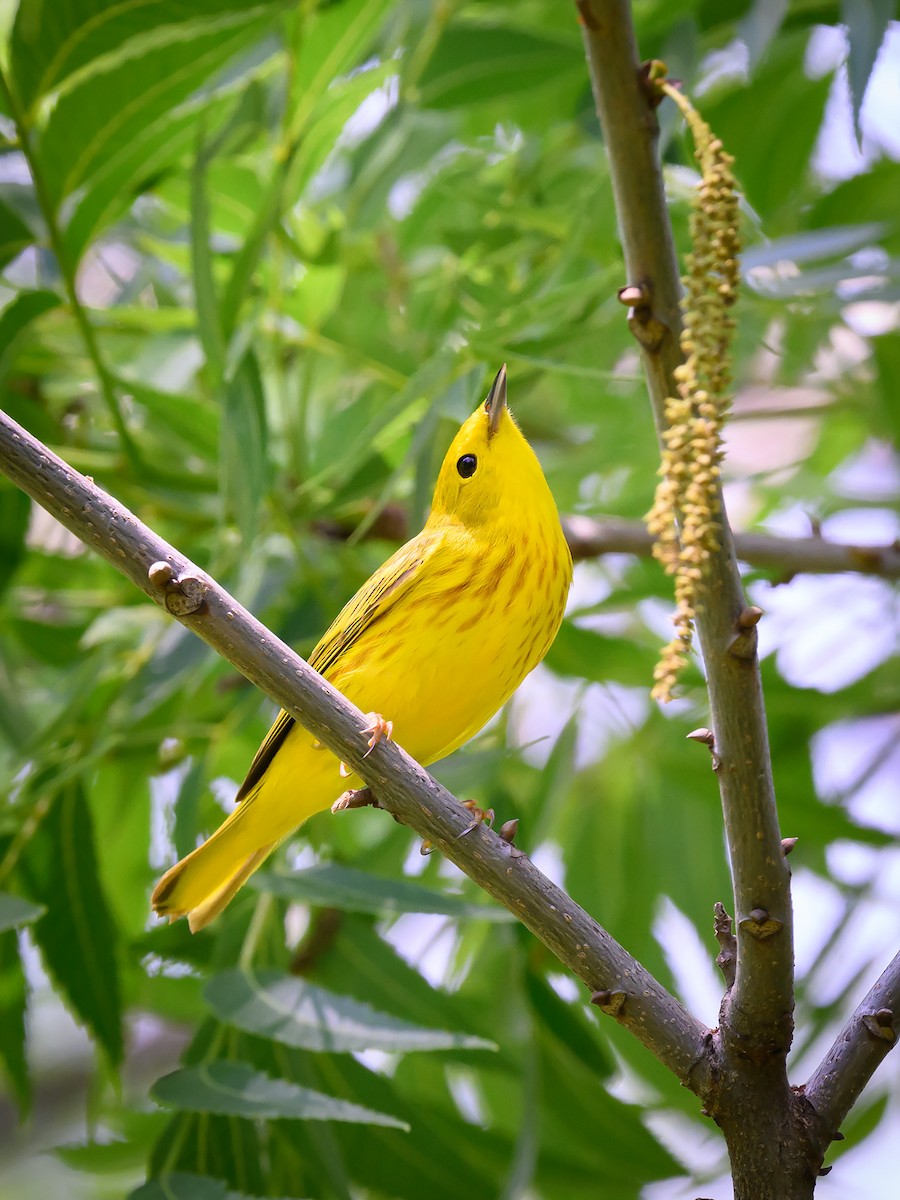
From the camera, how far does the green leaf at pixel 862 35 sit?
204cm

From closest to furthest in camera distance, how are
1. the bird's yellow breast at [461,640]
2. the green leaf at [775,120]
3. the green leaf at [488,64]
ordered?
the bird's yellow breast at [461,640]
the green leaf at [488,64]
the green leaf at [775,120]

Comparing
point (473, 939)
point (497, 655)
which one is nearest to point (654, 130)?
point (497, 655)

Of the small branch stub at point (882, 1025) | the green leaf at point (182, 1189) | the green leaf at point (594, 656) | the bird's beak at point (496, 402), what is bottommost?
the green leaf at point (182, 1189)

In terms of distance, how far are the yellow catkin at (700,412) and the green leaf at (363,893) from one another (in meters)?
0.86

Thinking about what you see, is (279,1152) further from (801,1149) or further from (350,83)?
(350,83)

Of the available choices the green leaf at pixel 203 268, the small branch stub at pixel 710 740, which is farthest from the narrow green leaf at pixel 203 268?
the small branch stub at pixel 710 740

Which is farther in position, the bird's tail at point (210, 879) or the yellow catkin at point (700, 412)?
the bird's tail at point (210, 879)

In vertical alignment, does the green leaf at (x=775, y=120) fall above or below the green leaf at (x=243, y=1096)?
above

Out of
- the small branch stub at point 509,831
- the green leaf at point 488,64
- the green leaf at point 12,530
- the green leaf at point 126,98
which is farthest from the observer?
the green leaf at point 12,530

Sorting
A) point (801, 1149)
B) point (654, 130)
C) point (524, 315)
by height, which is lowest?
point (801, 1149)

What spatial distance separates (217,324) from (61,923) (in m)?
1.17

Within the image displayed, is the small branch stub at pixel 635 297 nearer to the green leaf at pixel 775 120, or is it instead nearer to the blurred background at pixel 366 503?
the blurred background at pixel 366 503

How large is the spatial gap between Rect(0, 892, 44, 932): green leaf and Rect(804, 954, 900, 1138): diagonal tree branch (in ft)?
3.93

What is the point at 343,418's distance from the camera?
2.69 meters
